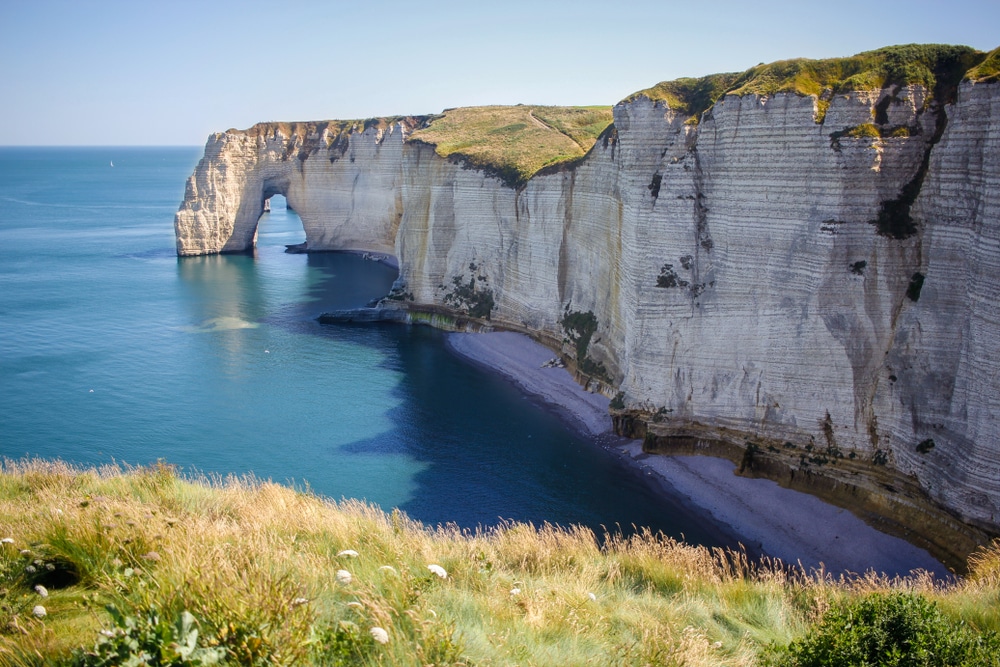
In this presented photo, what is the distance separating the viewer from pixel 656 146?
30734 mm

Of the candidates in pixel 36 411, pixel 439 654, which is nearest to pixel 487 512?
pixel 439 654

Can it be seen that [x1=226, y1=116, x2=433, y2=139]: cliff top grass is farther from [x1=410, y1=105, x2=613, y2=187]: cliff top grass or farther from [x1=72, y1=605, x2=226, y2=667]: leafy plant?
[x1=72, y1=605, x2=226, y2=667]: leafy plant

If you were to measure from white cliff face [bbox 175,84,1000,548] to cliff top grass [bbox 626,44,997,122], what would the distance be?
542 mm

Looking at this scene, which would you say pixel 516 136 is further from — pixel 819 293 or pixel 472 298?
pixel 819 293

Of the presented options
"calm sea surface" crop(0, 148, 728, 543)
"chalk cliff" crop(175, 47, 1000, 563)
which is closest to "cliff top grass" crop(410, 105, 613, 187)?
"chalk cliff" crop(175, 47, 1000, 563)

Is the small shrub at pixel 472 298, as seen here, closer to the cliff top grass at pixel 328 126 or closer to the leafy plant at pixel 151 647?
the cliff top grass at pixel 328 126

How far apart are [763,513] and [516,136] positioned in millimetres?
39135

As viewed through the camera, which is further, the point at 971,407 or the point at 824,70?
the point at 824,70

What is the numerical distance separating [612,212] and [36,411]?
28.8 meters

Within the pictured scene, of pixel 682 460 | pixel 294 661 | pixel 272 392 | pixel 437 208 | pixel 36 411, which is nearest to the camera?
pixel 294 661

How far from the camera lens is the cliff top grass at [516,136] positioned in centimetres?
4885

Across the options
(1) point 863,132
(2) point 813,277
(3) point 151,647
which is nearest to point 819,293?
(2) point 813,277

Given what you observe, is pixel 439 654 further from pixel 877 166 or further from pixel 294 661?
pixel 877 166

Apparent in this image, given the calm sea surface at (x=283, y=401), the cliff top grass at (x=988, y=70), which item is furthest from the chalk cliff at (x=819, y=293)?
the calm sea surface at (x=283, y=401)
